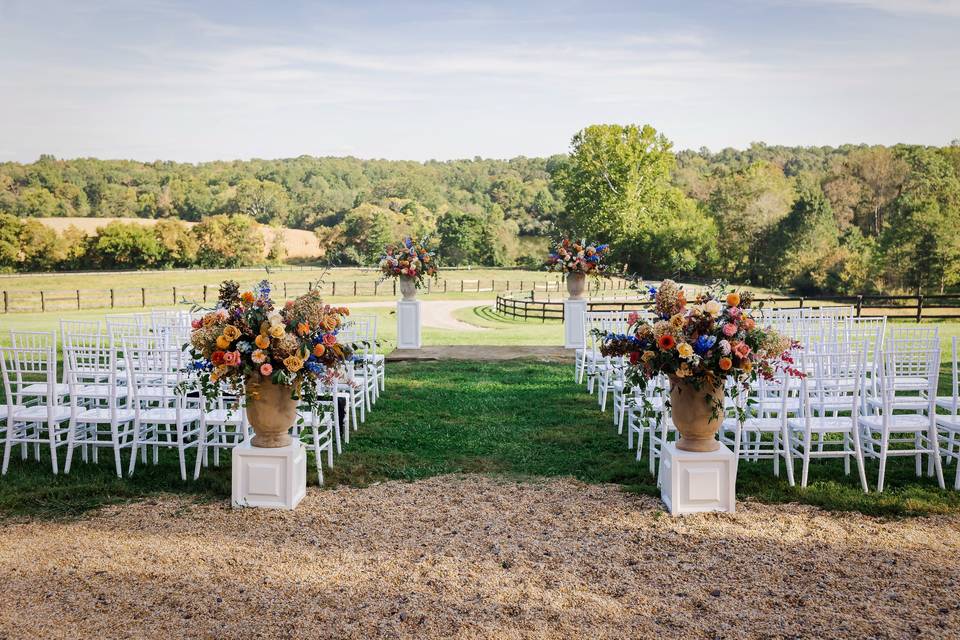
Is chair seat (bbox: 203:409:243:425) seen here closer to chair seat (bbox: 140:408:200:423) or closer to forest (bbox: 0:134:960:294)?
chair seat (bbox: 140:408:200:423)

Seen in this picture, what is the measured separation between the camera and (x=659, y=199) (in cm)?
5169

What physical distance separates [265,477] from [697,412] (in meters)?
2.88

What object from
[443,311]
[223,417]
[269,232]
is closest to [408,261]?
[223,417]

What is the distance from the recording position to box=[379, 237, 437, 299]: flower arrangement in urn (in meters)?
13.1

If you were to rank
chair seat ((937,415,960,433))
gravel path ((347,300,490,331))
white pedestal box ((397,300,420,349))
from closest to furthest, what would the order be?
chair seat ((937,415,960,433)) < white pedestal box ((397,300,420,349)) < gravel path ((347,300,490,331))

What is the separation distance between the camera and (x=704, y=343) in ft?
15.6

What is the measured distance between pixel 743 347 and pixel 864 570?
1.37 metres

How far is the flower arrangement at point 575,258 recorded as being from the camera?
13594 millimetres

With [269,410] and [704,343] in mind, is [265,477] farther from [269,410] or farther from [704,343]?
[704,343]

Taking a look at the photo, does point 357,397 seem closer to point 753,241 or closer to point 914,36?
point 914,36

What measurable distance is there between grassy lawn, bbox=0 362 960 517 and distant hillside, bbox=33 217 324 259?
47.0 metres

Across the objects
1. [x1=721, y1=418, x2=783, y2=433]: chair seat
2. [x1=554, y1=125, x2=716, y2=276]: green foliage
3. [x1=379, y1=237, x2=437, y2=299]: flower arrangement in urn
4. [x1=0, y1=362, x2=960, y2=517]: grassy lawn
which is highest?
[x1=554, y1=125, x2=716, y2=276]: green foliage

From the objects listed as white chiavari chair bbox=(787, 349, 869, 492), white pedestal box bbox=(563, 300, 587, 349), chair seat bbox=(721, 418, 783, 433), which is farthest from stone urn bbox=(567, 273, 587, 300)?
chair seat bbox=(721, 418, 783, 433)

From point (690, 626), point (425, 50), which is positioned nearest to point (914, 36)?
point (425, 50)
